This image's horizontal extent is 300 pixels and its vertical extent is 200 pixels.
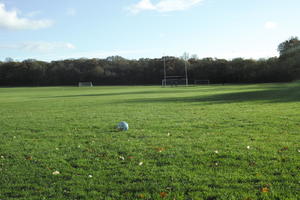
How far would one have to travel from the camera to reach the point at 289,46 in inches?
3179

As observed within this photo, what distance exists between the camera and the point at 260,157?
6441mm

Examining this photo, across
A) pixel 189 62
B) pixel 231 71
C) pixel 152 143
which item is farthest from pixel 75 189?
pixel 189 62

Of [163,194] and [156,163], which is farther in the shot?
[156,163]

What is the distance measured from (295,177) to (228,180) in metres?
1.20

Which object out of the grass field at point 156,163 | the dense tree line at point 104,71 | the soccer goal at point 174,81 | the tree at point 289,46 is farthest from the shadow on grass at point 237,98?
the dense tree line at point 104,71

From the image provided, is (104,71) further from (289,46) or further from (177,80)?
(289,46)

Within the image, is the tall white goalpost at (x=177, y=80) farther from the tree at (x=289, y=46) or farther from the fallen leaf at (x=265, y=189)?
the fallen leaf at (x=265, y=189)

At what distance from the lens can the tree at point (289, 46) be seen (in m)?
77.8

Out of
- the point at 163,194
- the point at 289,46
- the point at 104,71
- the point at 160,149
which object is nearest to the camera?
the point at 163,194

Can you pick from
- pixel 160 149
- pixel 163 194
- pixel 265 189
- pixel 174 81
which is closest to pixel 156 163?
pixel 160 149

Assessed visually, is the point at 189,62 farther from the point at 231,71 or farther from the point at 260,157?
the point at 260,157

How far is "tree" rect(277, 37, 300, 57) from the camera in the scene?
77750 millimetres

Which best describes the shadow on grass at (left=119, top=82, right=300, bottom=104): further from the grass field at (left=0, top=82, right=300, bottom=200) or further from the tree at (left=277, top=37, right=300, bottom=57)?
the tree at (left=277, top=37, right=300, bottom=57)

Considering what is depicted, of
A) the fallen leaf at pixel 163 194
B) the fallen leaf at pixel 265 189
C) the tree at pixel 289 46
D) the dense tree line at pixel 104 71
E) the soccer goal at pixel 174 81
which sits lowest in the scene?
the fallen leaf at pixel 163 194
